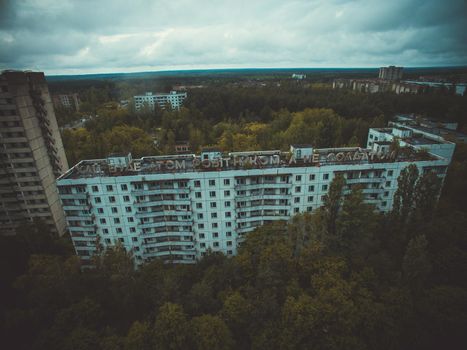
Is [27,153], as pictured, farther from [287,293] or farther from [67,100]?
[67,100]

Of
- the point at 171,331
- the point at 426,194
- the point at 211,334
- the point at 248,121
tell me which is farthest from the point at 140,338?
the point at 248,121

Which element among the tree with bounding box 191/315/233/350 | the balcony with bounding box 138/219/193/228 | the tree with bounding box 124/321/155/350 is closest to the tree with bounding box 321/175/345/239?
the tree with bounding box 191/315/233/350

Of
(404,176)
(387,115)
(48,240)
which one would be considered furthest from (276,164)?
(387,115)

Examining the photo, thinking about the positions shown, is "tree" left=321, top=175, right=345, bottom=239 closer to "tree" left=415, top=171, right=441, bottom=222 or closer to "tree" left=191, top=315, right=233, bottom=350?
"tree" left=415, top=171, right=441, bottom=222

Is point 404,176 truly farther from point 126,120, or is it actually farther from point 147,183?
point 126,120

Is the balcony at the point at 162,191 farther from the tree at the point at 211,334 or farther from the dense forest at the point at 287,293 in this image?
the tree at the point at 211,334
